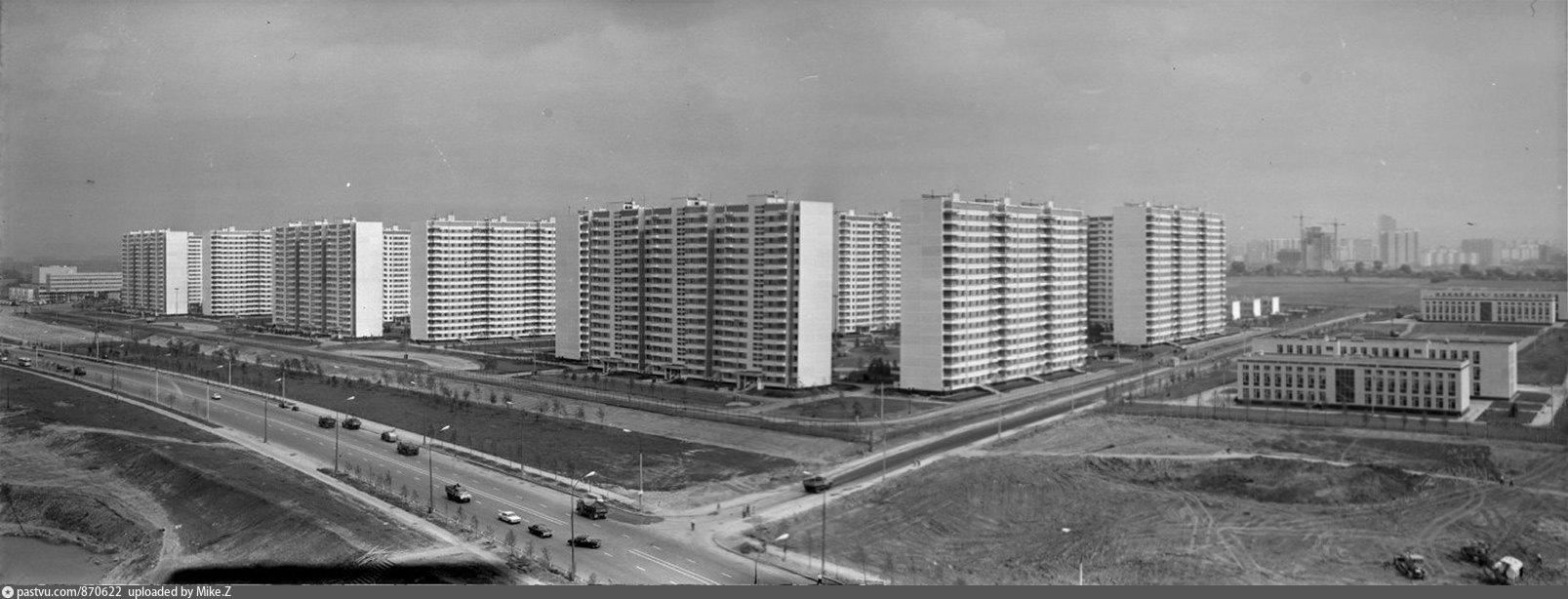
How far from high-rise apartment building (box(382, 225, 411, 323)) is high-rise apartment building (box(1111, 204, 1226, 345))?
1668 centimetres

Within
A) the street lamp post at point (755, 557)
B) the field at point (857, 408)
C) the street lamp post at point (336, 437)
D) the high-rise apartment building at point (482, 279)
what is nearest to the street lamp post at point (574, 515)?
the street lamp post at point (755, 557)

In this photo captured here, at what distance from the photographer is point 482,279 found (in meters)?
22.7

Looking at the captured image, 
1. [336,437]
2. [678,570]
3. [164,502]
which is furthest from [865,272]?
[678,570]

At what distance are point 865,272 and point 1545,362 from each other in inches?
538

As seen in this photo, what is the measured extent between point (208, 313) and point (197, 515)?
15.2m

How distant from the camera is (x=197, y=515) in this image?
8.69m

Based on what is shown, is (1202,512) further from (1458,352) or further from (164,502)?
(164,502)

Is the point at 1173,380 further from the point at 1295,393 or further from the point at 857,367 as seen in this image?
the point at 857,367

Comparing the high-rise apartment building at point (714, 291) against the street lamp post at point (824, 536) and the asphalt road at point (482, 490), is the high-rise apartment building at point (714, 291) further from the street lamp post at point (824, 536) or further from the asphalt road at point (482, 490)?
the street lamp post at point (824, 536)

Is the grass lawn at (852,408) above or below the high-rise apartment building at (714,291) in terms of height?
below

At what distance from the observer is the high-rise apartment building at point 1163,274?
21406 millimetres

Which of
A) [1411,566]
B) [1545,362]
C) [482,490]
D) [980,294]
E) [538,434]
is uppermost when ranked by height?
[980,294]

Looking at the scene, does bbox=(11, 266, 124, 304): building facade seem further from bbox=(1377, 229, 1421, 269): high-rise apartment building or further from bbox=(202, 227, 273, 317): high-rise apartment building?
bbox=(1377, 229, 1421, 269): high-rise apartment building

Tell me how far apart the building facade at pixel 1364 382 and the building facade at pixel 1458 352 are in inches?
7.3
